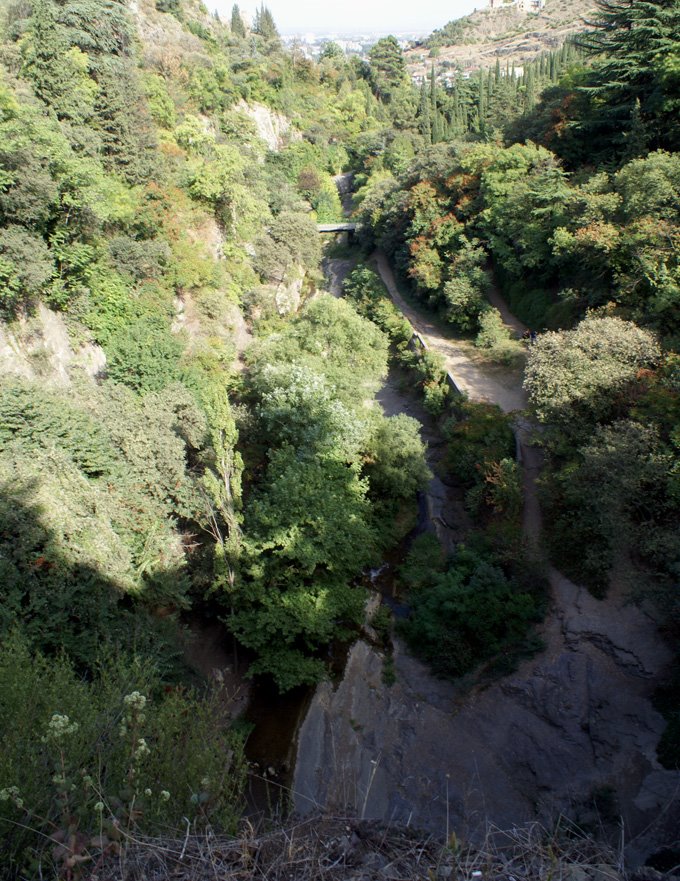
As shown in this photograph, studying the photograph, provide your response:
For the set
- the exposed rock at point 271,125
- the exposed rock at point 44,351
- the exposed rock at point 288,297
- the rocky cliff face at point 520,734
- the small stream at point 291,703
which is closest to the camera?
the rocky cliff face at point 520,734

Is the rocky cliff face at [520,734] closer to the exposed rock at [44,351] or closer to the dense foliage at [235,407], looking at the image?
the dense foliage at [235,407]

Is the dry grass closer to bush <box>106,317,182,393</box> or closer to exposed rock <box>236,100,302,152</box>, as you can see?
bush <box>106,317,182,393</box>

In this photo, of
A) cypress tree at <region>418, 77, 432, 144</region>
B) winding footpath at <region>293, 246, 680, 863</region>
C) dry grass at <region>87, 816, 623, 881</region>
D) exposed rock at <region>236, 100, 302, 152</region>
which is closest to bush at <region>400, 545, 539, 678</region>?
winding footpath at <region>293, 246, 680, 863</region>

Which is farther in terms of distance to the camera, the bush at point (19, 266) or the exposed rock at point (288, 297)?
the exposed rock at point (288, 297)

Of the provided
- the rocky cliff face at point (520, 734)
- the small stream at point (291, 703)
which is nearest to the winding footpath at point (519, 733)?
the rocky cliff face at point (520, 734)

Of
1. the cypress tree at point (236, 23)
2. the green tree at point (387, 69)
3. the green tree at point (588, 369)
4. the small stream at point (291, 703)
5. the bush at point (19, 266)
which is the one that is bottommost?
the small stream at point (291, 703)

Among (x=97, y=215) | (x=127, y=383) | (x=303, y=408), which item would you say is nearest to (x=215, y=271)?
(x=97, y=215)

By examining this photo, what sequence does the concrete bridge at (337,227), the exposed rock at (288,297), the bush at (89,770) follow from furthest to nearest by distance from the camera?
the concrete bridge at (337,227)
the exposed rock at (288,297)
the bush at (89,770)
